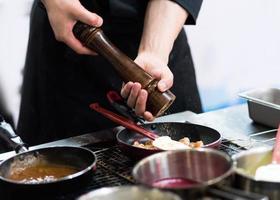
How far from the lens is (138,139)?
1.37 metres

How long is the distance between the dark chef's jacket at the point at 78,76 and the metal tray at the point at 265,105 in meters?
0.30

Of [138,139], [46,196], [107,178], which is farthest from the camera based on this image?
[138,139]

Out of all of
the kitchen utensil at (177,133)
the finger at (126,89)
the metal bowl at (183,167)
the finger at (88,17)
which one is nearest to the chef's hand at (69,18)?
the finger at (88,17)

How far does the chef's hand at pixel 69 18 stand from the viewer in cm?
137

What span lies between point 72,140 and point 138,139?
7.6 inches

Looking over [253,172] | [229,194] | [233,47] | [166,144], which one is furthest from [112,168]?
[233,47]

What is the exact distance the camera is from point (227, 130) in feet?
4.75

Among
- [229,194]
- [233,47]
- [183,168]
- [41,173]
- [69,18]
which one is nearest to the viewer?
[229,194]

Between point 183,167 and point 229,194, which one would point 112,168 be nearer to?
point 183,167

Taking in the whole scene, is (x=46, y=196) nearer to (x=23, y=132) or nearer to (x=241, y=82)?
(x=23, y=132)

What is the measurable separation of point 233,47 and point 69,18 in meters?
1.57

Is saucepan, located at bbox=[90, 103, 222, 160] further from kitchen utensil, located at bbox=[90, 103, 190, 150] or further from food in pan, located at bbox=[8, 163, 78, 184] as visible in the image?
food in pan, located at bbox=[8, 163, 78, 184]

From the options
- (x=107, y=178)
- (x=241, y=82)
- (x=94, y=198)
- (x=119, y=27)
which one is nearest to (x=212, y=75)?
(x=241, y=82)

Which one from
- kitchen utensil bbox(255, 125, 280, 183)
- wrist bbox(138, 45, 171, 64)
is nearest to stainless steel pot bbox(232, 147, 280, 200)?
kitchen utensil bbox(255, 125, 280, 183)
